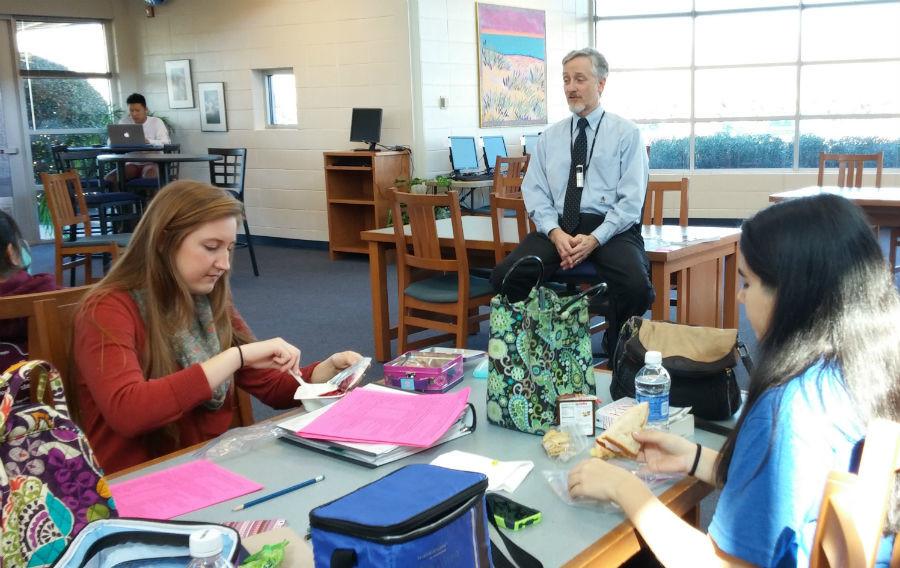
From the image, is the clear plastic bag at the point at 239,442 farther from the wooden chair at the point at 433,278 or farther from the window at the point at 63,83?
the window at the point at 63,83

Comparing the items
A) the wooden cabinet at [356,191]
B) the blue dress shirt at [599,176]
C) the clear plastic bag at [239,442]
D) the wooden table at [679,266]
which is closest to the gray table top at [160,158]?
the wooden cabinet at [356,191]

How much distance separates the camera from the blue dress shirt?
359cm

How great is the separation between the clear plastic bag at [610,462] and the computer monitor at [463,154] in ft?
20.1

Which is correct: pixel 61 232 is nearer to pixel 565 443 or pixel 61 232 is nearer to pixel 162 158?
pixel 162 158

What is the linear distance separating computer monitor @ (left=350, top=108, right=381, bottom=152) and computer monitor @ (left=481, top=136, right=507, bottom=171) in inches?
44.0

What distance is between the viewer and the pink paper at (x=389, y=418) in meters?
1.46

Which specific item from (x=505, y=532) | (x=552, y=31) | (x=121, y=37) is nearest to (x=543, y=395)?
(x=505, y=532)

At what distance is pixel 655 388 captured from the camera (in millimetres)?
1543

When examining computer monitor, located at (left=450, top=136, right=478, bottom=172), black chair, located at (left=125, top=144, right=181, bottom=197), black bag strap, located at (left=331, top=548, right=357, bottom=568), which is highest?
computer monitor, located at (left=450, top=136, right=478, bottom=172)

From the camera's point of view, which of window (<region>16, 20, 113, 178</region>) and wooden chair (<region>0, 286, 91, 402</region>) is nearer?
wooden chair (<region>0, 286, 91, 402</region>)

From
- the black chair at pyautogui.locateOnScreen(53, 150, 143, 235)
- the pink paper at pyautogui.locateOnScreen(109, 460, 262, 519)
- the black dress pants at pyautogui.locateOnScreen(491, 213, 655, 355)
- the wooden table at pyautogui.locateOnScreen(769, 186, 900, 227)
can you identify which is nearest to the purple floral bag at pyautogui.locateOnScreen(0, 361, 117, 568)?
the pink paper at pyautogui.locateOnScreen(109, 460, 262, 519)

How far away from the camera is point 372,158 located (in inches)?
280

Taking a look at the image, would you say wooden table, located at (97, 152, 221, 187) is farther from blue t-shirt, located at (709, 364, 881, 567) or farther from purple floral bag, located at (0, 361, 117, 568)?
blue t-shirt, located at (709, 364, 881, 567)

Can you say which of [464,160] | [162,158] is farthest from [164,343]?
[464,160]
